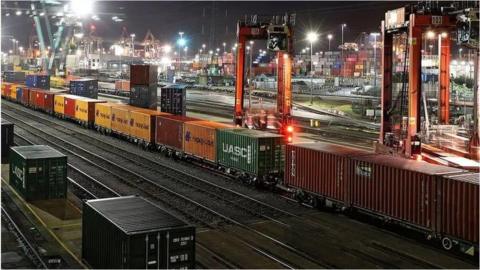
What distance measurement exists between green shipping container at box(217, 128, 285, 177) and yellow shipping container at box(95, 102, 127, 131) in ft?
77.7

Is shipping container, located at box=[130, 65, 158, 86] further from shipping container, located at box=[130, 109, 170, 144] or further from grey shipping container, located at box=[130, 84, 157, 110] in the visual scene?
shipping container, located at box=[130, 109, 170, 144]

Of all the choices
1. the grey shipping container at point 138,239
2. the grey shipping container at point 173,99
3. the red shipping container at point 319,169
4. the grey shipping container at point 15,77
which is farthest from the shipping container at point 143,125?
the grey shipping container at point 15,77

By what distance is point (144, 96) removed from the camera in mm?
56500

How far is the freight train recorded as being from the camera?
1922 cm

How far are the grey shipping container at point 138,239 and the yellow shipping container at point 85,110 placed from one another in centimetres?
4204

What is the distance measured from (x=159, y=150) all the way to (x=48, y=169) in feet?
53.7

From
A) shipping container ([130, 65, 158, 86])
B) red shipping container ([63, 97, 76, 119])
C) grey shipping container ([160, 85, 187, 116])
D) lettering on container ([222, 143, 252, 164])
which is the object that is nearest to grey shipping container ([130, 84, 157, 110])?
shipping container ([130, 65, 158, 86])

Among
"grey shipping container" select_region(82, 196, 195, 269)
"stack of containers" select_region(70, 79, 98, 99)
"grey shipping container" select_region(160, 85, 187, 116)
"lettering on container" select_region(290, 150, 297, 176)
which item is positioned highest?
"stack of containers" select_region(70, 79, 98, 99)

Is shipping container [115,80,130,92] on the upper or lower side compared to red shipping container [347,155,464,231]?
upper

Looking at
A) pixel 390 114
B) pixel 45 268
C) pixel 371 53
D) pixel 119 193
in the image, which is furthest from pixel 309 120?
pixel 371 53

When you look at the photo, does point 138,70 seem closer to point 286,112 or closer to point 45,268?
point 286,112

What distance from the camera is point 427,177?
20094 millimetres

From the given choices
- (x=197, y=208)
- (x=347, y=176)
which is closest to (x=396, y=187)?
(x=347, y=176)

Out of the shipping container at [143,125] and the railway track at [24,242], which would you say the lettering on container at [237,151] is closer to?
the shipping container at [143,125]
